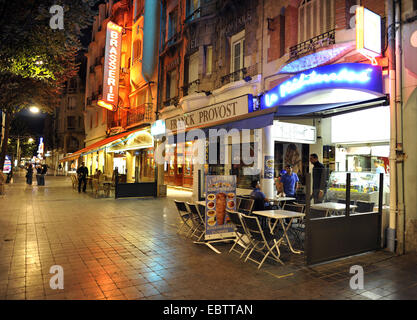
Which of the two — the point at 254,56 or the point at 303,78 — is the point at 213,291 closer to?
the point at 303,78

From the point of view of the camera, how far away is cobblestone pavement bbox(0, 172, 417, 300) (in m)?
4.05

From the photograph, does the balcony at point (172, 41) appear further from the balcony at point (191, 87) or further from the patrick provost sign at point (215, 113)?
the patrick provost sign at point (215, 113)

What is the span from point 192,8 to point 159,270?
48.6 feet

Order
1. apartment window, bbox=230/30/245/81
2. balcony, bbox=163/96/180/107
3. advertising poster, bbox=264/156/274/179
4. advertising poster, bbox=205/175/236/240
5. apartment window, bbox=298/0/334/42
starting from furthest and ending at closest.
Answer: balcony, bbox=163/96/180/107, apartment window, bbox=230/30/245/81, advertising poster, bbox=264/156/274/179, apartment window, bbox=298/0/334/42, advertising poster, bbox=205/175/236/240

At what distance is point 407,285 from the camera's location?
14.3 feet

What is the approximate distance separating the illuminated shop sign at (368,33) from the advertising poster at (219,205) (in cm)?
391

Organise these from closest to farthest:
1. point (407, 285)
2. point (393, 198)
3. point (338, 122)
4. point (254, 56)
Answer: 1. point (407, 285)
2. point (393, 198)
3. point (338, 122)
4. point (254, 56)

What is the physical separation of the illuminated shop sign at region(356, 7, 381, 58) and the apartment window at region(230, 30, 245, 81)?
254 inches

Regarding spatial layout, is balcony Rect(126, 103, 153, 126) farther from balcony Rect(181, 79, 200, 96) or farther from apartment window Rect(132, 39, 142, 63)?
balcony Rect(181, 79, 200, 96)

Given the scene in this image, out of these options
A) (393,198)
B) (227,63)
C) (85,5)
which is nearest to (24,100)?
(85,5)

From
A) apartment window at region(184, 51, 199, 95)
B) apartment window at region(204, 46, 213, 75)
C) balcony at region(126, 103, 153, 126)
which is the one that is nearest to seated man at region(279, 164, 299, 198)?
apartment window at region(204, 46, 213, 75)

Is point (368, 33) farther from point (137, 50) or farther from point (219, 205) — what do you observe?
point (137, 50)

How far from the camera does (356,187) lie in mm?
6156
